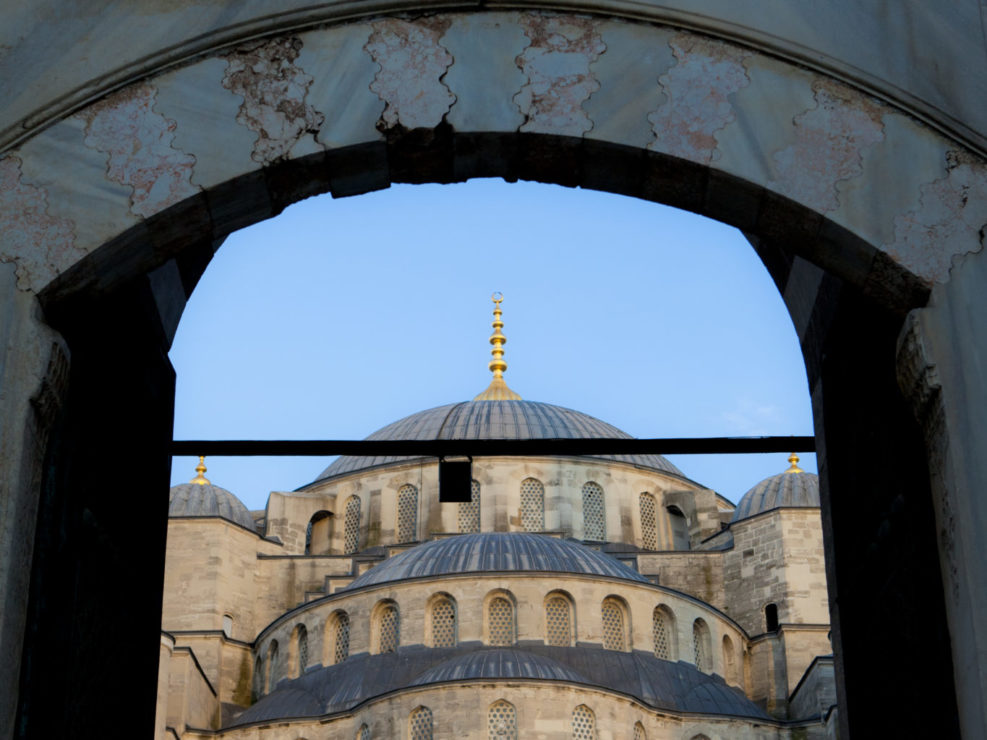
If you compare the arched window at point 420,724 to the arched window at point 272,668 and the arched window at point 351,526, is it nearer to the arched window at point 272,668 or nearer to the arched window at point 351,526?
the arched window at point 272,668

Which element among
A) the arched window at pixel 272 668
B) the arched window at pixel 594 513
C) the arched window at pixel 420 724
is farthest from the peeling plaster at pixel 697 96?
the arched window at pixel 594 513

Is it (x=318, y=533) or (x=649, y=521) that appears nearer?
(x=649, y=521)

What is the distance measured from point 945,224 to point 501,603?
46419 mm

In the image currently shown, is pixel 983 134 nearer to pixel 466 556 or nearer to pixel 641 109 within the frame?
pixel 641 109

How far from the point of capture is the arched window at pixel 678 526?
213ft

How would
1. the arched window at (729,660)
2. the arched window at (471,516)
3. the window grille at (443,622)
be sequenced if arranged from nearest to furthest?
1. the window grille at (443,622)
2. the arched window at (729,660)
3. the arched window at (471,516)

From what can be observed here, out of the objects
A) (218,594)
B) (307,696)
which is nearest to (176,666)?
(307,696)

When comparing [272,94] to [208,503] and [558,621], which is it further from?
[208,503]

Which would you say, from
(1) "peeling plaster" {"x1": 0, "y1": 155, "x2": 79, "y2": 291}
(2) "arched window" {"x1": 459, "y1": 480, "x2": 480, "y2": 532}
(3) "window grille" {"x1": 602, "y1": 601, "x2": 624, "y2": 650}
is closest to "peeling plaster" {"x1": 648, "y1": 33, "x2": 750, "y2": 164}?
(1) "peeling plaster" {"x1": 0, "y1": 155, "x2": 79, "y2": 291}

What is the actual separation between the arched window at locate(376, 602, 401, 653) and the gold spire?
21.2m

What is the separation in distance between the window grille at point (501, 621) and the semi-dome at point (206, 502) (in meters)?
15.5

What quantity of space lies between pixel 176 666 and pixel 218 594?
27.9 feet

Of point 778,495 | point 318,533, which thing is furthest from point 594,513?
point 318,533

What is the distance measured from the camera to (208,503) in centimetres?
6506
